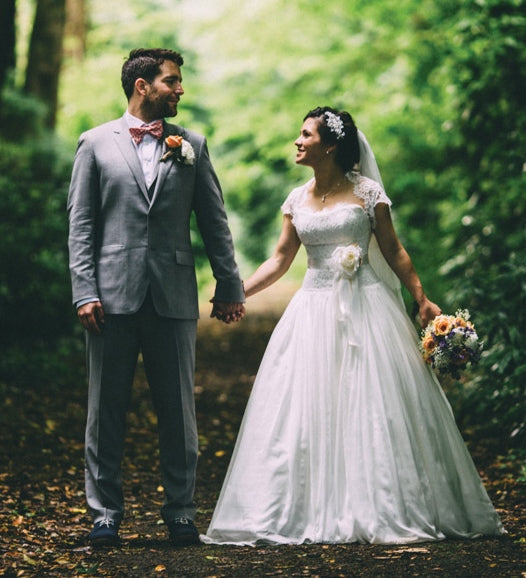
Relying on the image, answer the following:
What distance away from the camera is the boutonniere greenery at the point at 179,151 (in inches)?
182

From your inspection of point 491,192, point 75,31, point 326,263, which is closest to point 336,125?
point 326,263

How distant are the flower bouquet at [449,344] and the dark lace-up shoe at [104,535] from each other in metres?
1.76

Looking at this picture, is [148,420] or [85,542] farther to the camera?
[148,420]

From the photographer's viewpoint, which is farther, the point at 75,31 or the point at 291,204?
the point at 75,31

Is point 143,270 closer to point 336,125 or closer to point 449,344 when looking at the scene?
point 336,125

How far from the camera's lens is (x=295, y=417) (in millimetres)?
4773

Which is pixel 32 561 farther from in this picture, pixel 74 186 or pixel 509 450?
pixel 509 450

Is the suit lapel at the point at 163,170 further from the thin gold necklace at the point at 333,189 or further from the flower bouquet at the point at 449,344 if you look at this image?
the flower bouquet at the point at 449,344

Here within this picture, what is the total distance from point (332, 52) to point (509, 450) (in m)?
9.59

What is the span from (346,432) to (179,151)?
5.18 ft

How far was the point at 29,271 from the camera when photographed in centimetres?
976

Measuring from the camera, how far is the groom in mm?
4578

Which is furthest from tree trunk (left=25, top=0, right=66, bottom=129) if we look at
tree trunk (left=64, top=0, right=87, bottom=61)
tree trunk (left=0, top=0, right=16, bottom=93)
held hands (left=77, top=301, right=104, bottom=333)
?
held hands (left=77, top=301, right=104, bottom=333)

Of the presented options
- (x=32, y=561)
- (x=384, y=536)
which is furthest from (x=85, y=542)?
(x=384, y=536)
